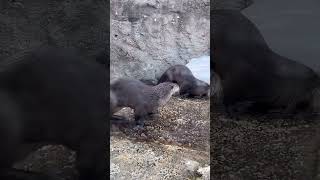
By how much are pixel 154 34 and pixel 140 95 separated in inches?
11.3

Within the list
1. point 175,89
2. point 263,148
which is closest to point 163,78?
point 175,89

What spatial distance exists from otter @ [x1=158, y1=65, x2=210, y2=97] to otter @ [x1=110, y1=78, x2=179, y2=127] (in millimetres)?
28

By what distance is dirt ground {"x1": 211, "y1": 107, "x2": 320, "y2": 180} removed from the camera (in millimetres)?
1417

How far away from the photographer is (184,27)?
186 centimetres

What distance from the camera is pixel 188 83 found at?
1.78 meters

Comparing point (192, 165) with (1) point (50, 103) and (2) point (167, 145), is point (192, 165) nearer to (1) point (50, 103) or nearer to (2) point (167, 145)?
(2) point (167, 145)

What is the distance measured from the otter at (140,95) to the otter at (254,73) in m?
0.32

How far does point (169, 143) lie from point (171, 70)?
0.94ft

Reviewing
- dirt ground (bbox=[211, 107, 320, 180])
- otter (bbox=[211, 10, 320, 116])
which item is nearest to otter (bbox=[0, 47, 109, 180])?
otter (bbox=[211, 10, 320, 116])

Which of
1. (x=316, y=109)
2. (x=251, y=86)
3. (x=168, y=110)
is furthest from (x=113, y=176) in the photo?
(x=316, y=109)

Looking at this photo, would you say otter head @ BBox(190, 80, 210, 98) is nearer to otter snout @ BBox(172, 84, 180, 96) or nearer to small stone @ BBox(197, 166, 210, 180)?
otter snout @ BBox(172, 84, 180, 96)

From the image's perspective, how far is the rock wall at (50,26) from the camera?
1.20m

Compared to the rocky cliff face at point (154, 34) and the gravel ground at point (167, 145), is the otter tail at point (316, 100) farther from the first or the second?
the rocky cliff face at point (154, 34)

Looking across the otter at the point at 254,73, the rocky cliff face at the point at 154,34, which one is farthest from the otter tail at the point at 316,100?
the rocky cliff face at the point at 154,34
